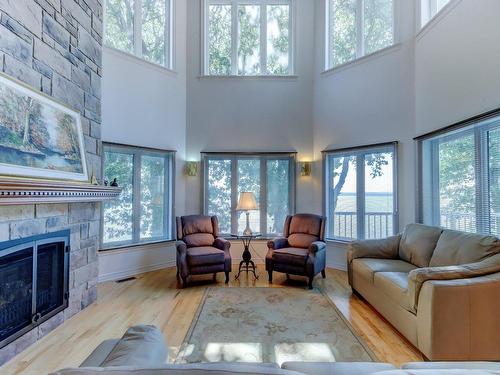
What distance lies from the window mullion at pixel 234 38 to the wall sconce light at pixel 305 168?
224 centimetres

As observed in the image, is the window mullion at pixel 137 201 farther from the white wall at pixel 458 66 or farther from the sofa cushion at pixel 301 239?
the white wall at pixel 458 66

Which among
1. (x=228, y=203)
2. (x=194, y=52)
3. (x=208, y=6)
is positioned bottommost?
(x=228, y=203)

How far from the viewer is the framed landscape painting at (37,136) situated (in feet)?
7.34

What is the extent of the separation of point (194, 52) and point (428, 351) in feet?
18.9

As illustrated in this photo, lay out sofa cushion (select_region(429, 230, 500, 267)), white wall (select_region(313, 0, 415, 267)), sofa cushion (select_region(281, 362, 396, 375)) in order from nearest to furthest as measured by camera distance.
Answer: sofa cushion (select_region(281, 362, 396, 375))
sofa cushion (select_region(429, 230, 500, 267))
white wall (select_region(313, 0, 415, 267))

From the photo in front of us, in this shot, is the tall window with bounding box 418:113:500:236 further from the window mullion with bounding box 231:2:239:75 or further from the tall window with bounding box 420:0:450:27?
the window mullion with bounding box 231:2:239:75

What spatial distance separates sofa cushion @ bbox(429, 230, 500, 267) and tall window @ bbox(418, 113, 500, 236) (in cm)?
44

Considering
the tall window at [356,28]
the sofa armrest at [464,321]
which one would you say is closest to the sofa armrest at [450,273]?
→ the sofa armrest at [464,321]

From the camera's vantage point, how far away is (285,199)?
5.57 meters

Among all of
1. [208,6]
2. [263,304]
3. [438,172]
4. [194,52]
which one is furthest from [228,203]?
[208,6]

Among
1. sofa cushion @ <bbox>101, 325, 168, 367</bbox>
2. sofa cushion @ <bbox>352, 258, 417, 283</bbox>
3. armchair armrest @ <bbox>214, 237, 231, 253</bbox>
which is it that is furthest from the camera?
armchair armrest @ <bbox>214, 237, 231, 253</bbox>

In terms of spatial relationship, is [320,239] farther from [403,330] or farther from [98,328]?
[98,328]

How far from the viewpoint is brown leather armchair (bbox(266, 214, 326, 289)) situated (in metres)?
4.12

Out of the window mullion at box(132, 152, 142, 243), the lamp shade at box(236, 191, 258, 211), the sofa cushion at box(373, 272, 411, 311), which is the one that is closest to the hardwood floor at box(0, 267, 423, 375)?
the sofa cushion at box(373, 272, 411, 311)
